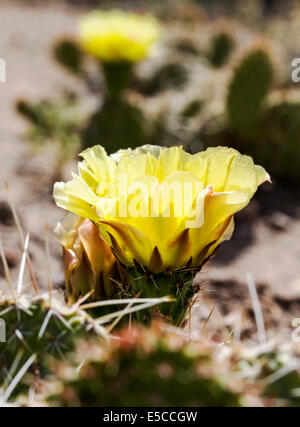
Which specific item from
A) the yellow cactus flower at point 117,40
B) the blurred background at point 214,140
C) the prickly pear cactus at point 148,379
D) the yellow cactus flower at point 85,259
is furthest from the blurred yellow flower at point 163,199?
the yellow cactus flower at point 117,40

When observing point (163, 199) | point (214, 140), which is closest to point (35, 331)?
point (163, 199)

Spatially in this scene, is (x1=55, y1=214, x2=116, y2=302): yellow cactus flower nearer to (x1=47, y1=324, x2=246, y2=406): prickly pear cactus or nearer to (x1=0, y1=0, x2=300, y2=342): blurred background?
(x1=47, y1=324, x2=246, y2=406): prickly pear cactus

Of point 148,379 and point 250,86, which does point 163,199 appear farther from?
point 250,86

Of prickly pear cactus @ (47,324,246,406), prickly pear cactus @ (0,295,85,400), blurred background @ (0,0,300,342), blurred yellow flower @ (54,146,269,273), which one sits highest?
blurred background @ (0,0,300,342)

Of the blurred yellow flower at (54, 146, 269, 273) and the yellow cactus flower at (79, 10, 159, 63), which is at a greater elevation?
the yellow cactus flower at (79, 10, 159, 63)

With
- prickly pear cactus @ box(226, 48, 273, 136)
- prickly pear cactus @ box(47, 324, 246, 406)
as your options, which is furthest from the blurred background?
prickly pear cactus @ box(47, 324, 246, 406)

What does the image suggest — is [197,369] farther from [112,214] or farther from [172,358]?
[112,214]
